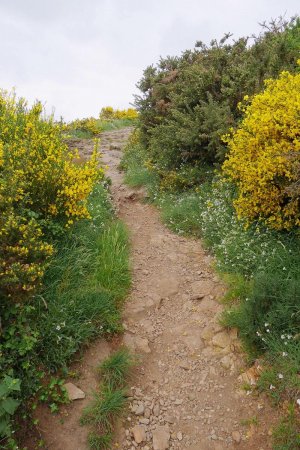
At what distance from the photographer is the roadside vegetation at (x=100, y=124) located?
14078 millimetres

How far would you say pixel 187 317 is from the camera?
483 centimetres

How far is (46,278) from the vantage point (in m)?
4.60

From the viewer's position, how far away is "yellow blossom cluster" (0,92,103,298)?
388 centimetres

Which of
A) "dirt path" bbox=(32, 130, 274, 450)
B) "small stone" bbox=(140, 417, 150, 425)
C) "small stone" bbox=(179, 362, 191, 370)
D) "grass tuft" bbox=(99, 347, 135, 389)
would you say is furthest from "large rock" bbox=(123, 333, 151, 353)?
"small stone" bbox=(140, 417, 150, 425)

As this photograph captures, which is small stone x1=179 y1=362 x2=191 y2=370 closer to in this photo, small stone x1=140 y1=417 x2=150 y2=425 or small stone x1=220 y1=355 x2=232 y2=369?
small stone x1=220 y1=355 x2=232 y2=369

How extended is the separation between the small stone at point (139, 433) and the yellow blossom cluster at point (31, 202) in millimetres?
1623

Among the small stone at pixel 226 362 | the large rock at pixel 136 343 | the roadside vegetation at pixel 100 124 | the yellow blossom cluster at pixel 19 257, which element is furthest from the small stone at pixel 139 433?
the roadside vegetation at pixel 100 124

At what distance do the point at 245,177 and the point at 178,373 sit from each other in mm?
2638

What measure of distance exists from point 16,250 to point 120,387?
1.69m

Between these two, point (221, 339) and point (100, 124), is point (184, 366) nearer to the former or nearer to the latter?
point (221, 339)

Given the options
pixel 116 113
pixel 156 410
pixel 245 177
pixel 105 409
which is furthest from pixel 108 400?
pixel 116 113

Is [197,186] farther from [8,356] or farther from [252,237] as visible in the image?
[8,356]

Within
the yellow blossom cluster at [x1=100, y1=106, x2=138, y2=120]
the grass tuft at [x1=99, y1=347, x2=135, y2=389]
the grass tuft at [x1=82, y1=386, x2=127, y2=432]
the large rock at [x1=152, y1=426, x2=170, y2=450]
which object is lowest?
the large rock at [x1=152, y1=426, x2=170, y2=450]

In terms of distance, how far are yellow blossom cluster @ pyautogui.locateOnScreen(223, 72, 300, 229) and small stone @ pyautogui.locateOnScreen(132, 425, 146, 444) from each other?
2.89m
